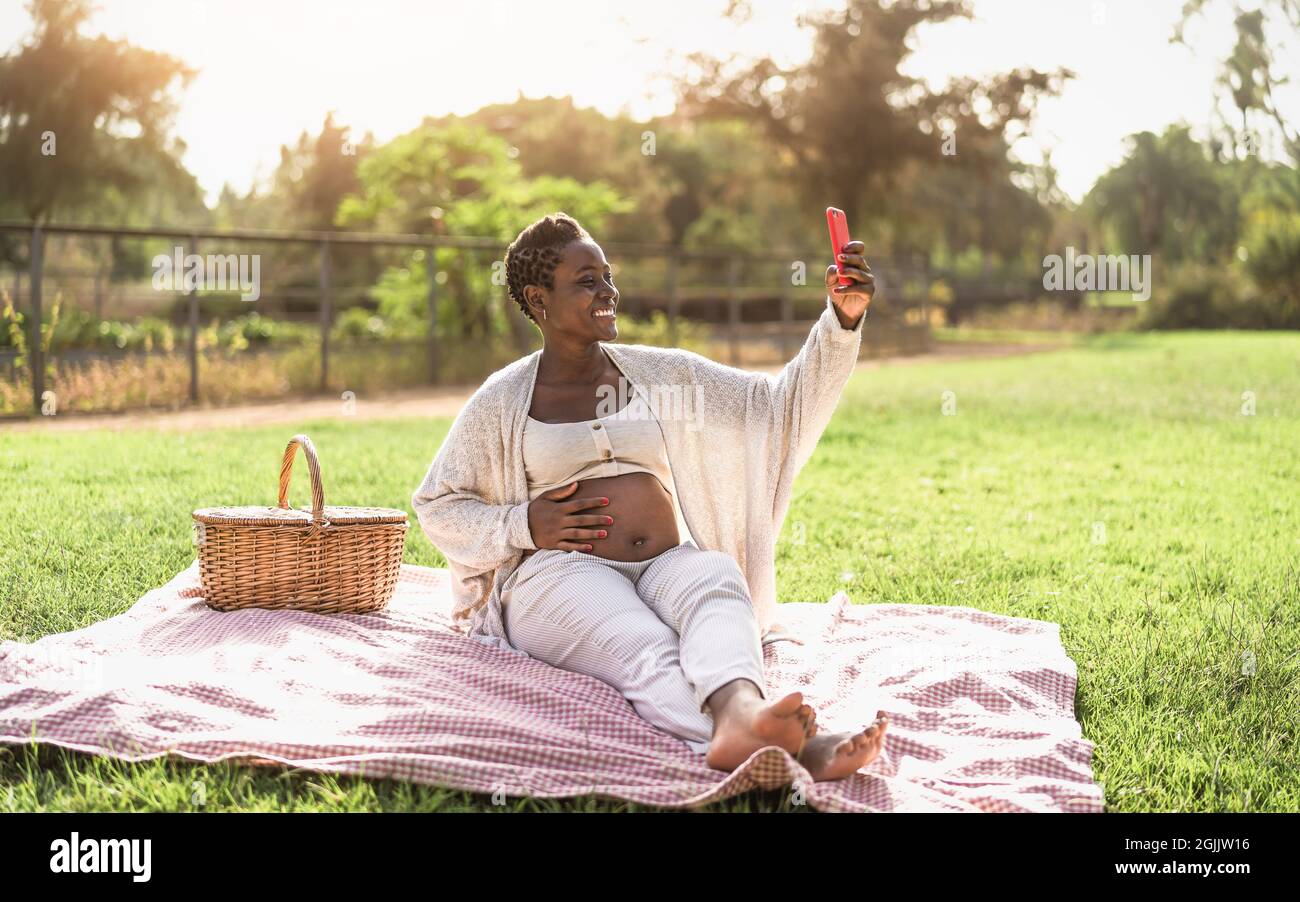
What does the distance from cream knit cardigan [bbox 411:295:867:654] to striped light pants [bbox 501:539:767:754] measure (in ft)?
0.54

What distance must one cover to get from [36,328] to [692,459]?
31.9ft

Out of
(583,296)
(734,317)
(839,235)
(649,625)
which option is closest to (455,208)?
(734,317)

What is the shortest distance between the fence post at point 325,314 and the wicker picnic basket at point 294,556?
10515 mm

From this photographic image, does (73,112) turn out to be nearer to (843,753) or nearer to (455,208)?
(455,208)

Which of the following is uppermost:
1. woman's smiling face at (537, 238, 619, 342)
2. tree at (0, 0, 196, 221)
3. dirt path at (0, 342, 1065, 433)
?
tree at (0, 0, 196, 221)

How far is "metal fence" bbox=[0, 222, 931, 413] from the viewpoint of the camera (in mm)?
13234

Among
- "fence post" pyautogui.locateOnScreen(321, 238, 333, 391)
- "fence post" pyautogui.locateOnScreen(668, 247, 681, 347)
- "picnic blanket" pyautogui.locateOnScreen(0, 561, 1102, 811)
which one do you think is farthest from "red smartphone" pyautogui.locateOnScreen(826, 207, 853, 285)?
"fence post" pyautogui.locateOnScreen(668, 247, 681, 347)

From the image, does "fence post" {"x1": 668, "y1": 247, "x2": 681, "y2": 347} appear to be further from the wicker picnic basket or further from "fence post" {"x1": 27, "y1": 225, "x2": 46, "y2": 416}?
the wicker picnic basket

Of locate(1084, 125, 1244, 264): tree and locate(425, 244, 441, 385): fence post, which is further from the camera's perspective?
locate(1084, 125, 1244, 264): tree

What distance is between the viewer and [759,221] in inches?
1909

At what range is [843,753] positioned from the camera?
305cm
